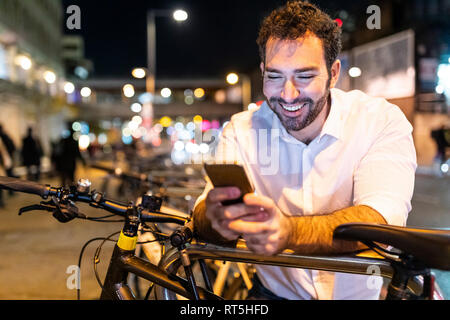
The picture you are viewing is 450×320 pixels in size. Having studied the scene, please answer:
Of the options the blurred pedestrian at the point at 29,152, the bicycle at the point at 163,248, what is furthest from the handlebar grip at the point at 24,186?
the blurred pedestrian at the point at 29,152

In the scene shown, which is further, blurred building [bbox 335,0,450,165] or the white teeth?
blurred building [bbox 335,0,450,165]

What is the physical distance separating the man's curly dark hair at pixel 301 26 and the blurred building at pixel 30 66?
63.8ft

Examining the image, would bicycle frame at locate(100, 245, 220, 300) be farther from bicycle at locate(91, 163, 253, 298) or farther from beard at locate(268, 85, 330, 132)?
beard at locate(268, 85, 330, 132)

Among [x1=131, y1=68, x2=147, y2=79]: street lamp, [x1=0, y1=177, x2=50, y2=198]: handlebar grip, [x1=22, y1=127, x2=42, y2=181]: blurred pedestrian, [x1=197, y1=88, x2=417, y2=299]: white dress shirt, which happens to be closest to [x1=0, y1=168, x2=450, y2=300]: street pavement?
[x1=0, y1=177, x2=50, y2=198]: handlebar grip

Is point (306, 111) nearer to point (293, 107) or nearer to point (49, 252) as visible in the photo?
point (293, 107)

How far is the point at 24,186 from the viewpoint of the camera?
5.48 ft

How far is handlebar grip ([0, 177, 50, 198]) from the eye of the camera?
1647 mm

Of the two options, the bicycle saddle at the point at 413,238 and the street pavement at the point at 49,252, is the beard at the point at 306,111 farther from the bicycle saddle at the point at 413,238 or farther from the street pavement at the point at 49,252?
the street pavement at the point at 49,252

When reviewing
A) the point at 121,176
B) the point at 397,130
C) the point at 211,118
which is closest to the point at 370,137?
the point at 397,130

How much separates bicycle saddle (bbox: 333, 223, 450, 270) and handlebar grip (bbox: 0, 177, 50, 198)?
3.71 feet

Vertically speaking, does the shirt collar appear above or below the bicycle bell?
above

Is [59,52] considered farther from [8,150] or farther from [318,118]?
[318,118]

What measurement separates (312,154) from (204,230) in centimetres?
58

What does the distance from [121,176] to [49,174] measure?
18.1 meters
